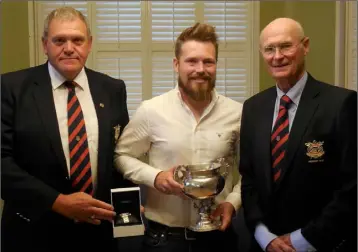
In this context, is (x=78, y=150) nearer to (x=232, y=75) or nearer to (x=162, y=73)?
(x=162, y=73)

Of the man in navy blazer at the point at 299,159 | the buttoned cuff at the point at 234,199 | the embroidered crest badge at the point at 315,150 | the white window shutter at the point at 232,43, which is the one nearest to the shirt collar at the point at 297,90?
the man in navy blazer at the point at 299,159

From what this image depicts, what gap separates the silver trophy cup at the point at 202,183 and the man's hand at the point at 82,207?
314mm

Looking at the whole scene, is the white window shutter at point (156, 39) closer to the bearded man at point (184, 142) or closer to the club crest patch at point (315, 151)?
the bearded man at point (184, 142)

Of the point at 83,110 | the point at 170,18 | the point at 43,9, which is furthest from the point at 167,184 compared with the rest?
the point at 43,9

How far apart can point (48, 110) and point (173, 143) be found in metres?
0.54

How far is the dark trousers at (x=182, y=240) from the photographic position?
6.77ft

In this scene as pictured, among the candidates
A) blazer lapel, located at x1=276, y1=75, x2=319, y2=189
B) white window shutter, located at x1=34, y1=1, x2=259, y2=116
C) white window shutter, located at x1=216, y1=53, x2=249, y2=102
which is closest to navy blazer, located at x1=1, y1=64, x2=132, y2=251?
blazer lapel, located at x1=276, y1=75, x2=319, y2=189

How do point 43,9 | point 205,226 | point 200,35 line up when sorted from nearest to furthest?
point 205,226, point 200,35, point 43,9

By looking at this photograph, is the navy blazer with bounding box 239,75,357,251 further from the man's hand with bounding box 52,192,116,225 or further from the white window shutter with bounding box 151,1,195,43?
the white window shutter with bounding box 151,1,195,43

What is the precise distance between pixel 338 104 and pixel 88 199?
1037mm

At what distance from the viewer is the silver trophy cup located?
197 cm

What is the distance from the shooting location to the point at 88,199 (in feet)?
6.34

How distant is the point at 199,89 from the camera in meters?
2.09

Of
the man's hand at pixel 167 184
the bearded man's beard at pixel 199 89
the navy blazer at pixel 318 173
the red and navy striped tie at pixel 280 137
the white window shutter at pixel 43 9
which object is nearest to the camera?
the navy blazer at pixel 318 173
